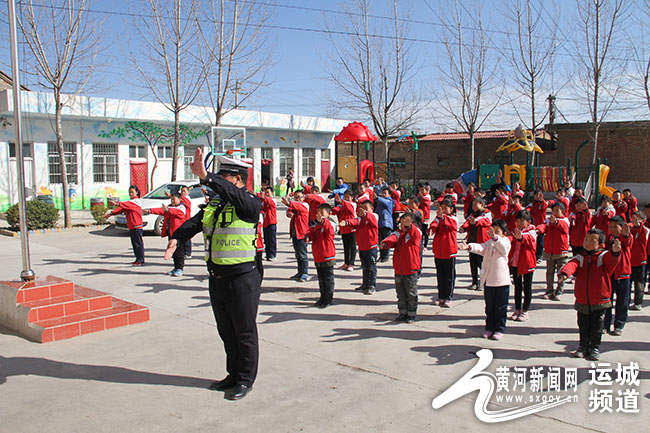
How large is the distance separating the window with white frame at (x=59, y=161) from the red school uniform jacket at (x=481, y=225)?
17.0 metres

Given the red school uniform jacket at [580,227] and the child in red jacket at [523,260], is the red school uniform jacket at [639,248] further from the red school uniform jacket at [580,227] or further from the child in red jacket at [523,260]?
the red school uniform jacket at [580,227]

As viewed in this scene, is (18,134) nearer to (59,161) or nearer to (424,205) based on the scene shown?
(424,205)

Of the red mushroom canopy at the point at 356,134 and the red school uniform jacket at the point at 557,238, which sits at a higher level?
the red mushroom canopy at the point at 356,134

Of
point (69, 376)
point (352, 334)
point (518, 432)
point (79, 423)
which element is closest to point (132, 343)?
point (69, 376)

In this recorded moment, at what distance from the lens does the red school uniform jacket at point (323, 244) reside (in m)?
7.89

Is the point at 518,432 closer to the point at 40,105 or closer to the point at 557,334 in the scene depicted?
the point at 557,334

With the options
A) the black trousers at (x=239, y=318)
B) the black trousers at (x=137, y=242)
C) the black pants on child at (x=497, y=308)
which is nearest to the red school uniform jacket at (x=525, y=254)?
the black pants on child at (x=497, y=308)

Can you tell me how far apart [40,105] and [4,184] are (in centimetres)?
315

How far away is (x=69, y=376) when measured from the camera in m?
5.18

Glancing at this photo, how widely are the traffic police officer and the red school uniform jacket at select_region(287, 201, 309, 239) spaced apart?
5.29 m

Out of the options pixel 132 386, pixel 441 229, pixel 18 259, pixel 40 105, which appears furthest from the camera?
pixel 40 105

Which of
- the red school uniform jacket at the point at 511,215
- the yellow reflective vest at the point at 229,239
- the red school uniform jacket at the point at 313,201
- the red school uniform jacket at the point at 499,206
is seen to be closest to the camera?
the yellow reflective vest at the point at 229,239

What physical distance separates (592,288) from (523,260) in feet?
5.05

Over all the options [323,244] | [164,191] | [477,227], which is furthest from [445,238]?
[164,191]
